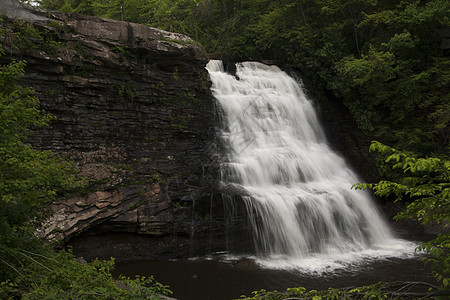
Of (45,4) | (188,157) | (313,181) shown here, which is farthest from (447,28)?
(45,4)

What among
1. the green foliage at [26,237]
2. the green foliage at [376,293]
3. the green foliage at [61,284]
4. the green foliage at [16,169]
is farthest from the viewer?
the green foliage at [16,169]

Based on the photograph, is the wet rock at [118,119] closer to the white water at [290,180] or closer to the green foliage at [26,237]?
the white water at [290,180]

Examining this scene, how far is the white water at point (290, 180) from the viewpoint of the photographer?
1080cm

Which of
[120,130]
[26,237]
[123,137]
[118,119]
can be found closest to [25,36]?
[118,119]

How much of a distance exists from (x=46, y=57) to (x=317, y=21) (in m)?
15.8

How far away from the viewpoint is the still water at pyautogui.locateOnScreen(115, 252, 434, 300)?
8086mm

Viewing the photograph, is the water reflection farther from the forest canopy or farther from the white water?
the forest canopy

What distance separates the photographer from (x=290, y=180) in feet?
43.2

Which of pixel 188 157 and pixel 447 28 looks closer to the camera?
pixel 188 157

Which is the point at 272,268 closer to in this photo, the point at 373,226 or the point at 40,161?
the point at 373,226

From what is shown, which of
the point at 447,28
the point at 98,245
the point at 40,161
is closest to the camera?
the point at 40,161

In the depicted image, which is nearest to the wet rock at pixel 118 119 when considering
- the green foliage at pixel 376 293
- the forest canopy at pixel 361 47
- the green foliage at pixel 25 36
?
the green foliage at pixel 25 36

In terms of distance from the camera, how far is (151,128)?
1218 cm

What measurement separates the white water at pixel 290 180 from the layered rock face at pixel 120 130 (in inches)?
64.2
